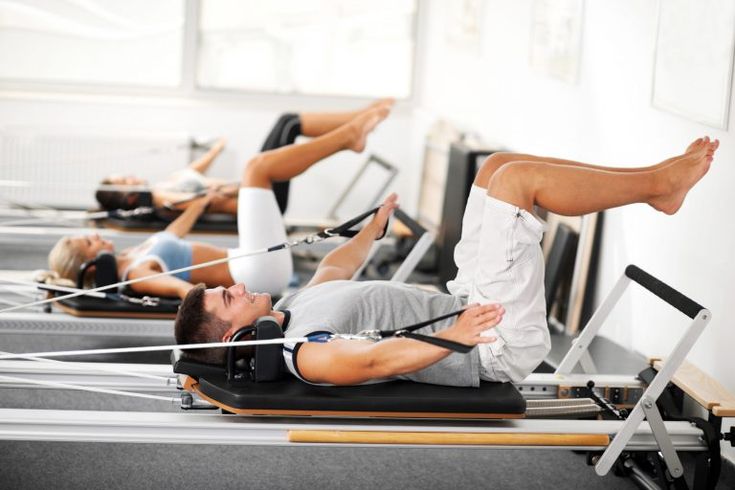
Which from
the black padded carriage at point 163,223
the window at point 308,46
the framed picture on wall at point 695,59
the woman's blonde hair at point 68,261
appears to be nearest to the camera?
the framed picture on wall at point 695,59

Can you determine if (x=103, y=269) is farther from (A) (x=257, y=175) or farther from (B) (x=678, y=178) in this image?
Result: (B) (x=678, y=178)

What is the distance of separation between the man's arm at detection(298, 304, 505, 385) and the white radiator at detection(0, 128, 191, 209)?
13.7 ft

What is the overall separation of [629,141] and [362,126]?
1023 millimetres

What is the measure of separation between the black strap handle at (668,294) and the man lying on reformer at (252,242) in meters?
1.10

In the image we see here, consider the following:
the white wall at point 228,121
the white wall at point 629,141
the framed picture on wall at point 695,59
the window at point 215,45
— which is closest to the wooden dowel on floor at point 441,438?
the white wall at point 629,141

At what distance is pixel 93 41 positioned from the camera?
6.83 m

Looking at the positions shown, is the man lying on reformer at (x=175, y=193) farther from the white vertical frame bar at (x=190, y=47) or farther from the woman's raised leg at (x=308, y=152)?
the white vertical frame bar at (x=190, y=47)

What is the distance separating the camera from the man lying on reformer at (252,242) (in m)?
3.72

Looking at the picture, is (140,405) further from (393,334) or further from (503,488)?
(393,334)

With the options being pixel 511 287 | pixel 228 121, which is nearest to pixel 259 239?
pixel 511 287

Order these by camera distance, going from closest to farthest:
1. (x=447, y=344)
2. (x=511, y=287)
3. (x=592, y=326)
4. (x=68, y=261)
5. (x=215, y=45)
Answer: (x=447, y=344), (x=511, y=287), (x=592, y=326), (x=68, y=261), (x=215, y=45)

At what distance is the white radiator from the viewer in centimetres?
657

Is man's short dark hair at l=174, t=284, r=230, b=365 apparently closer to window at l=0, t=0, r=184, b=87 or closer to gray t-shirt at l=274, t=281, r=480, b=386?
gray t-shirt at l=274, t=281, r=480, b=386

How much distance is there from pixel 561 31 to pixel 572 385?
6.63ft
